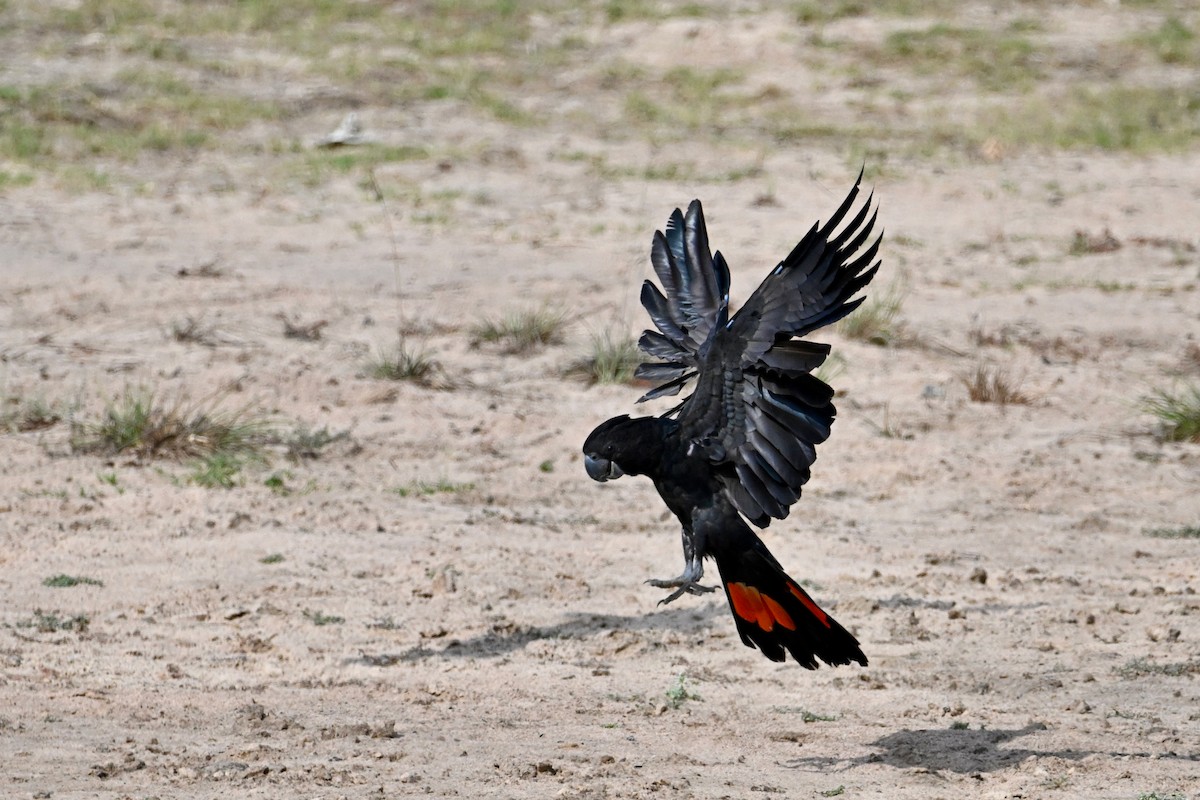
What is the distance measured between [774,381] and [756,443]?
0.76 feet

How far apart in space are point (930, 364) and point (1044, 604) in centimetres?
375

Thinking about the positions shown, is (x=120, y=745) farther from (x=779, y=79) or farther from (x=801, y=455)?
(x=779, y=79)

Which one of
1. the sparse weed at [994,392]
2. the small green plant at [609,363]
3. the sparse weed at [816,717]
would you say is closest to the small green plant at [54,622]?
the sparse weed at [816,717]

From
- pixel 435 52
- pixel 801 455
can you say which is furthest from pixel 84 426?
pixel 435 52

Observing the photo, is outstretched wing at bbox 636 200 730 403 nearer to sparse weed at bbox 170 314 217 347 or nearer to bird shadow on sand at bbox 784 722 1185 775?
bird shadow on sand at bbox 784 722 1185 775

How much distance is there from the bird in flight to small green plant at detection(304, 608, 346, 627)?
1.80 meters

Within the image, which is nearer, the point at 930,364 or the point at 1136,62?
the point at 930,364

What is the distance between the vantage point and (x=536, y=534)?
A: 24.3 feet

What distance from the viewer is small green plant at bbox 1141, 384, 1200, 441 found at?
29.6ft

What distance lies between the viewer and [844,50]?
63.9 ft

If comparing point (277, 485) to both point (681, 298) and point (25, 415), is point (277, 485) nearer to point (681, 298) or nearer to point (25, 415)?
point (25, 415)

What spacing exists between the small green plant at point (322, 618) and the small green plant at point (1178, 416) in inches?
193

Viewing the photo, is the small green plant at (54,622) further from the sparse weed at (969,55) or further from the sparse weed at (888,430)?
the sparse weed at (969,55)

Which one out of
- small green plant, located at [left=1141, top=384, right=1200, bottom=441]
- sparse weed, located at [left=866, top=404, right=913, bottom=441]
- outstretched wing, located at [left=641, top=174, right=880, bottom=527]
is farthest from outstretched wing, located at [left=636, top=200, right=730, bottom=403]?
small green plant, located at [left=1141, top=384, right=1200, bottom=441]
